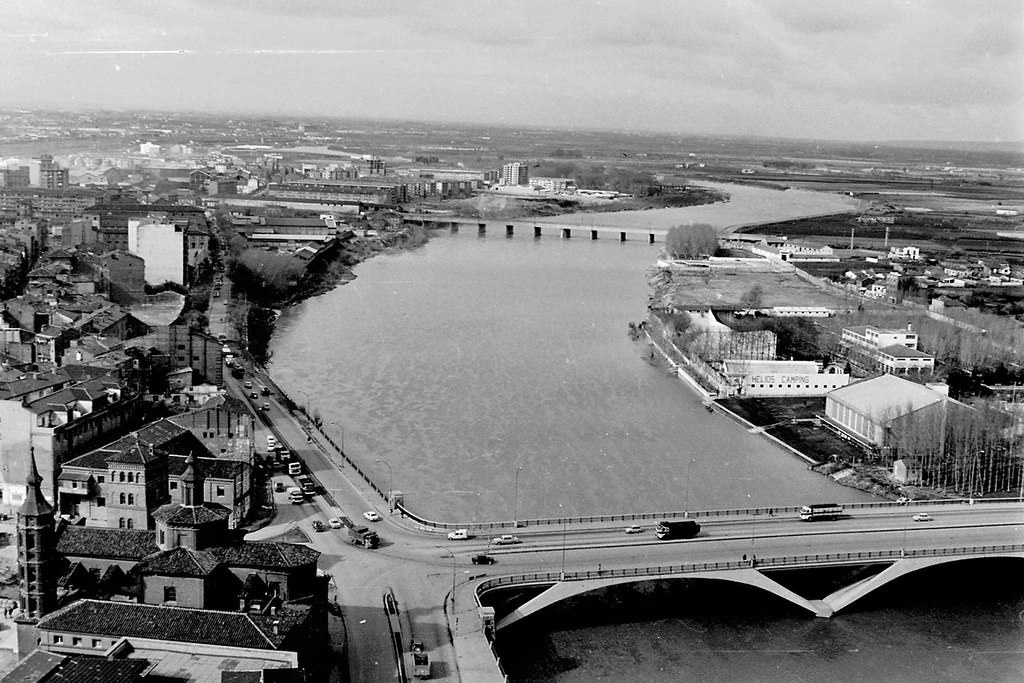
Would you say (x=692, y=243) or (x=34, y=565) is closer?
(x=34, y=565)

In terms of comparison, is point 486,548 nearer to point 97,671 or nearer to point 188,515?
point 188,515

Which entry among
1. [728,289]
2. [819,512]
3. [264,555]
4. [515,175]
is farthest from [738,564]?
[515,175]

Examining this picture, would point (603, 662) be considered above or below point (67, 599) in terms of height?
below

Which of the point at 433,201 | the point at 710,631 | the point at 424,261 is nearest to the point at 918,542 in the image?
the point at 710,631

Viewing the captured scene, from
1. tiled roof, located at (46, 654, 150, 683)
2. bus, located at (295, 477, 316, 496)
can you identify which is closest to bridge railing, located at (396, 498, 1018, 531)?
bus, located at (295, 477, 316, 496)

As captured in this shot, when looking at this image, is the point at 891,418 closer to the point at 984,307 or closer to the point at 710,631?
the point at 710,631

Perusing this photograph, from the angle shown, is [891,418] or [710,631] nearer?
[710,631]

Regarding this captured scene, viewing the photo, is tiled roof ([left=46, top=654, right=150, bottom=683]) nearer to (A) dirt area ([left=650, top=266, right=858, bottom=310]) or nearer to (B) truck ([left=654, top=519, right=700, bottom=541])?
(B) truck ([left=654, top=519, right=700, bottom=541])
